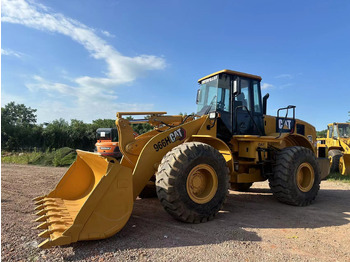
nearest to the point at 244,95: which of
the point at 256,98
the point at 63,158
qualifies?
the point at 256,98

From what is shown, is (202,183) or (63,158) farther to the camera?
(63,158)

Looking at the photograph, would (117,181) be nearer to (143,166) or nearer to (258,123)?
(143,166)

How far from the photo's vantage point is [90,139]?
28.6 meters

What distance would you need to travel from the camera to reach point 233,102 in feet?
19.4

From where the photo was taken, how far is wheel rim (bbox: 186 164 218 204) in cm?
435

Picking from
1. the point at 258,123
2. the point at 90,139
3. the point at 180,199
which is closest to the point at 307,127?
the point at 258,123

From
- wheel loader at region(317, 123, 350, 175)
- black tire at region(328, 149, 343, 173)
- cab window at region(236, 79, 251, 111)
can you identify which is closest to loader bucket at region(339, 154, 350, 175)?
wheel loader at region(317, 123, 350, 175)

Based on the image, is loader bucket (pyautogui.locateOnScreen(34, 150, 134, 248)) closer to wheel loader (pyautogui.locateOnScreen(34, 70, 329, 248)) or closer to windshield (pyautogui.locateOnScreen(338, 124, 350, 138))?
wheel loader (pyautogui.locateOnScreen(34, 70, 329, 248))

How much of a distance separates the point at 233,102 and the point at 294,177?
214 cm

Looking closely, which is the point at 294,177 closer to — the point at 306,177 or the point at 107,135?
the point at 306,177

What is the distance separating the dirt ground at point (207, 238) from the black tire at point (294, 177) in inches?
14.0

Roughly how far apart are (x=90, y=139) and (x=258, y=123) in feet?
82.0

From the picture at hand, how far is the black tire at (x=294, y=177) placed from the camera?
564 centimetres

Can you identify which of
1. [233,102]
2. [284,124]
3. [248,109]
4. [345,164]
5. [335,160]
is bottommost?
[345,164]
